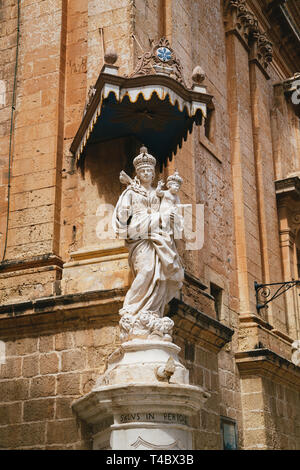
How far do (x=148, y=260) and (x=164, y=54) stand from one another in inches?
112

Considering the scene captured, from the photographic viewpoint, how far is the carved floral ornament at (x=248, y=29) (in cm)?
1606

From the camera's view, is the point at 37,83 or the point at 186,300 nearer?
the point at 186,300

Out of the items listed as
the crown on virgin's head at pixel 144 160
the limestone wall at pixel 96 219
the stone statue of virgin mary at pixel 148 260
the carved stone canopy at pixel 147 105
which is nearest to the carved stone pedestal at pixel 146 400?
the stone statue of virgin mary at pixel 148 260

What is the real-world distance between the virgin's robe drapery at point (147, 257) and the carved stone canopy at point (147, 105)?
4.47ft

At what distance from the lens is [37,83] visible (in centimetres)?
1145

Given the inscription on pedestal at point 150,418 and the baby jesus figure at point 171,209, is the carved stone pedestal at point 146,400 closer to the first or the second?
the inscription on pedestal at point 150,418

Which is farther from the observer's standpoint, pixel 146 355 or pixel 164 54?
pixel 164 54

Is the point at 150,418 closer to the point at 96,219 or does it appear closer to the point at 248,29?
the point at 96,219

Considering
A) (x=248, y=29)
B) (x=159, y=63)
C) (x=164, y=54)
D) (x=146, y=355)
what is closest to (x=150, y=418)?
(x=146, y=355)

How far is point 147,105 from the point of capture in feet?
32.4

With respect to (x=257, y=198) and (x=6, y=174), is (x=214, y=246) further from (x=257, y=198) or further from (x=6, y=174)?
(x=6, y=174)
